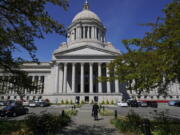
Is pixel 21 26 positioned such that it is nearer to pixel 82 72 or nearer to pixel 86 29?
pixel 82 72

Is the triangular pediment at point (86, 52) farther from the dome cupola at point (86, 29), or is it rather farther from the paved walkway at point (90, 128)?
the paved walkway at point (90, 128)

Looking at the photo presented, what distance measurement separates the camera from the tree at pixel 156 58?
22.2ft

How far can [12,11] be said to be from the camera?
268 inches

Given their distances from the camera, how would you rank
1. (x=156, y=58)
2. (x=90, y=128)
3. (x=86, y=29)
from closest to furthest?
(x=156, y=58)
(x=90, y=128)
(x=86, y=29)

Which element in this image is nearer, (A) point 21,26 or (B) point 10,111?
(A) point 21,26

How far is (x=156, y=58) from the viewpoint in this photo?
750 centimetres

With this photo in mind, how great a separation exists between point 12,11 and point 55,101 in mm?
42995

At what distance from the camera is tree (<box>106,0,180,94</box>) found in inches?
266

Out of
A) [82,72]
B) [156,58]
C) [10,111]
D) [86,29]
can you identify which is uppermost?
[86,29]

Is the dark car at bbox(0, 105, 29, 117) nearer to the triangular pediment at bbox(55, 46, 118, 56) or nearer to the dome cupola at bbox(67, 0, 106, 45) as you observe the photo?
the triangular pediment at bbox(55, 46, 118, 56)

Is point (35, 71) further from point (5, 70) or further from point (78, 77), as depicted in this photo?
point (5, 70)

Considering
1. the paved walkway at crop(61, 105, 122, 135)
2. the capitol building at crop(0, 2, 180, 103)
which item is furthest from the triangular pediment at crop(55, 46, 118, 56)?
the paved walkway at crop(61, 105, 122, 135)

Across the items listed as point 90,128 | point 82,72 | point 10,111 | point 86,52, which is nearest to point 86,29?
point 86,52

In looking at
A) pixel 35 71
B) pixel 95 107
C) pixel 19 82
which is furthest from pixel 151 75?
pixel 35 71
